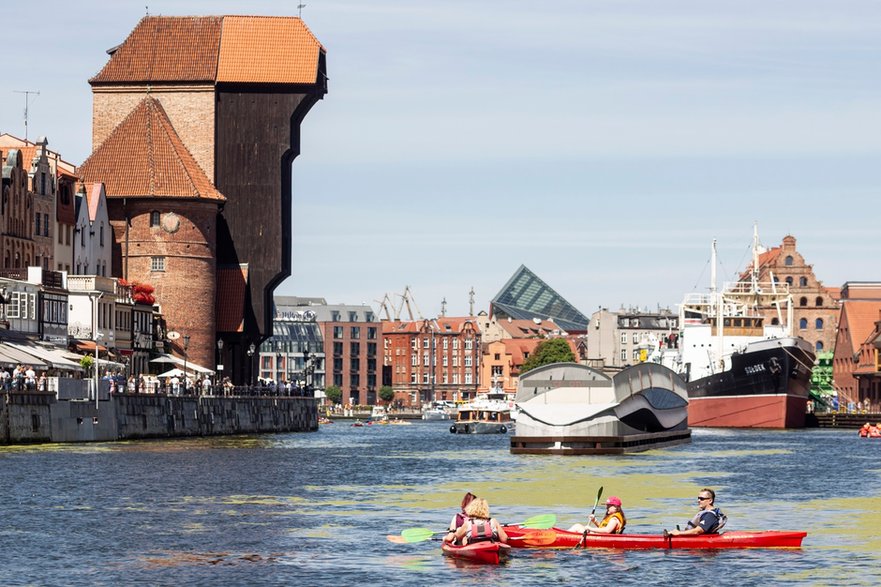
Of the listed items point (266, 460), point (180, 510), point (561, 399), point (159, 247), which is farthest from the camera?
point (159, 247)

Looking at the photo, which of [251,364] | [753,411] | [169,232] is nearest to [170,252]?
[169,232]

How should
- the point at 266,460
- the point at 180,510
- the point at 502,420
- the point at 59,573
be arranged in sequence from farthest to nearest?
the point at 502,420 → the point at 266,460 → the point at 180,510 → the point at 59,573

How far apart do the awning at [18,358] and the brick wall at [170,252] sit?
45.3m

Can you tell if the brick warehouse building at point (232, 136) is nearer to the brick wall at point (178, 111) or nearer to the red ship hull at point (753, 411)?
the brick wall at point (178, 111)

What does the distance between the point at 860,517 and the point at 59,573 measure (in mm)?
25606

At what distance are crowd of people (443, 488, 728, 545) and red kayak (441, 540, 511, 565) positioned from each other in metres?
0.20

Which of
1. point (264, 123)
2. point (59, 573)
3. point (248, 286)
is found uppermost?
point (264, 123)

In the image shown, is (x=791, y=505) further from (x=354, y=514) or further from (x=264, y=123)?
(x=264, y=123)

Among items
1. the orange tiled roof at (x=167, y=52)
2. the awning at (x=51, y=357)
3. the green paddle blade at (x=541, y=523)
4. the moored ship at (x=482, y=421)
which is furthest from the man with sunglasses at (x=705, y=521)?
the moored ship at (x=482, y=421)

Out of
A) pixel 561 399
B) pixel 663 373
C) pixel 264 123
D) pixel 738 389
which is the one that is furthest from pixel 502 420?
pixel 561 399

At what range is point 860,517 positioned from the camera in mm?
54906

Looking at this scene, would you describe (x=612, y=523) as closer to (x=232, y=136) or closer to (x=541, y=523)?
(x=541, y=523)

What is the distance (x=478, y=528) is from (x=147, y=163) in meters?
108

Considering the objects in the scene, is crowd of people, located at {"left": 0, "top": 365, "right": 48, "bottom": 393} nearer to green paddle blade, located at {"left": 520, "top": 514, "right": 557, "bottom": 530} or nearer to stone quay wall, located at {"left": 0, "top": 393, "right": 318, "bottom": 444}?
stone quay wall, located at {"left": 0, "top": 393, "right": 318, "bottom": 444}
